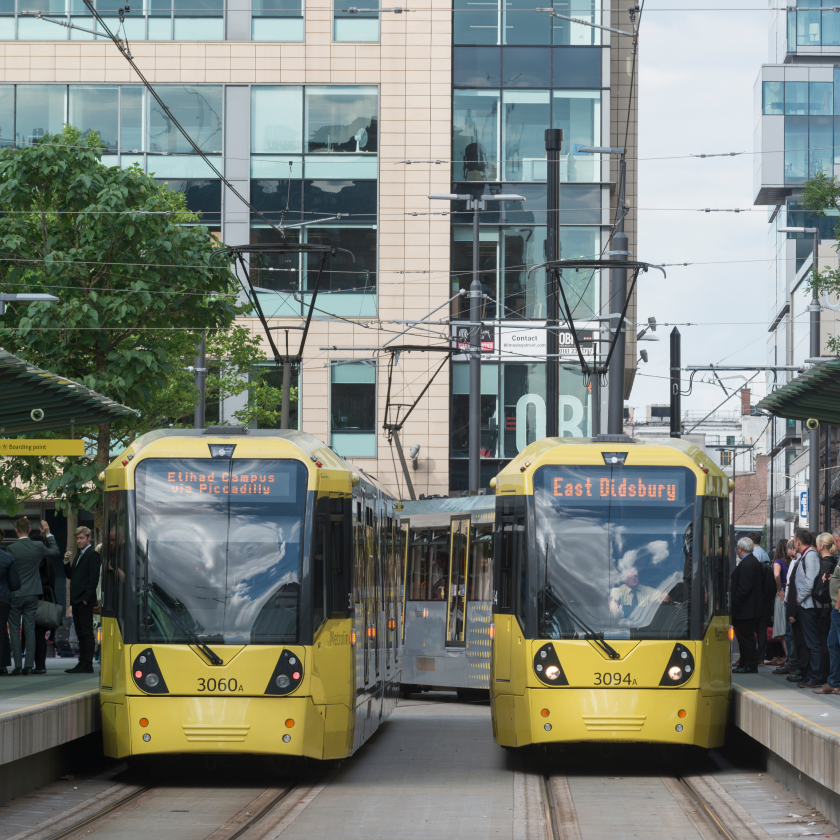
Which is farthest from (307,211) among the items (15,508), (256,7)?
(15,508)

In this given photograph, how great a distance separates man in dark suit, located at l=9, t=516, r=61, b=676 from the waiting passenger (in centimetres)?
625

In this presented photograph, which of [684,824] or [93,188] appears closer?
[684,824]

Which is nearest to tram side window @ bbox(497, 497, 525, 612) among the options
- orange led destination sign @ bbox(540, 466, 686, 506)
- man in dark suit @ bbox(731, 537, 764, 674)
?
orange led destination sign @ bbox(540, 466, 686, 506)

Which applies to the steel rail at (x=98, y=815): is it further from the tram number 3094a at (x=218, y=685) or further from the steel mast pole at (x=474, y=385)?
the steel mast pole at (x=474, y=385)

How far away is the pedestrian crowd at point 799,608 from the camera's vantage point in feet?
44.8

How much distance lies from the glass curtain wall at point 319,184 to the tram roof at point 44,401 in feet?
79.3

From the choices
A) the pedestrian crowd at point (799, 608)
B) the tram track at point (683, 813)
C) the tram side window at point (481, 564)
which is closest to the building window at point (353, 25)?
the tram side window at point (481, 564)

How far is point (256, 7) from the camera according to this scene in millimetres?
38969

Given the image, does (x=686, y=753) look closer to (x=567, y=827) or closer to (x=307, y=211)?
(x=567, y=827)

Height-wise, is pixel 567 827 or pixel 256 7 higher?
pixel 256 7

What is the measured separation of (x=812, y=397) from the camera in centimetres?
1362

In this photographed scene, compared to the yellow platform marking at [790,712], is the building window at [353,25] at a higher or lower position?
higher

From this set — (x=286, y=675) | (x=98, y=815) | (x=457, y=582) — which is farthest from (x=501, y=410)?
(x=98, y=815)

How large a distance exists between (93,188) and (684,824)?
1338cm
